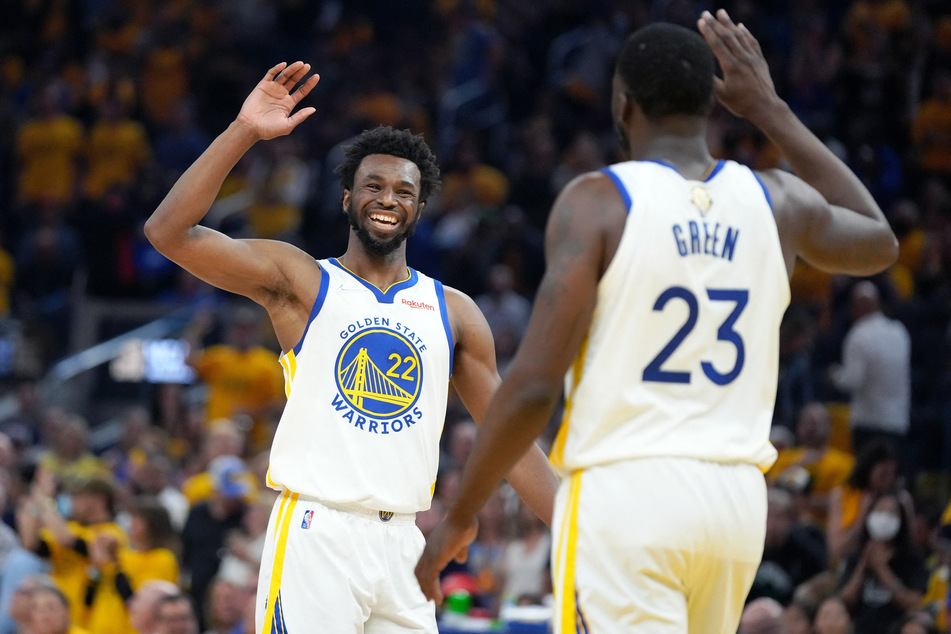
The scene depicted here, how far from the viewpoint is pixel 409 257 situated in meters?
13.7

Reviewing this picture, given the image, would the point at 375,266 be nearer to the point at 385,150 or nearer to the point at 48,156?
the point at 385,150

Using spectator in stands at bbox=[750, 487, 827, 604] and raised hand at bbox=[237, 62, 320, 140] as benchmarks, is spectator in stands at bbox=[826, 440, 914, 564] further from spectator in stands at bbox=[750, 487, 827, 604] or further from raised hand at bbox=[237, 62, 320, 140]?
raised hand at bbox=[237, 62, 320, 140]

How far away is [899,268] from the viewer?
12.1m

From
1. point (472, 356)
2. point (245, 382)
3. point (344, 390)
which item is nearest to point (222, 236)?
point (344, 390)

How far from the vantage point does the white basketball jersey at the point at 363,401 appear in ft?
15.2

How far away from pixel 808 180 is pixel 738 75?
0.40 meters

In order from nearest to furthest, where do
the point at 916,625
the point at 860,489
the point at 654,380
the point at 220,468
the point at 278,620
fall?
the point at 654,380 < the point at 278,620 < the point at 916,625 < the point at 860,489 < the point at 220,468

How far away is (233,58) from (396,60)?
2.42 meters

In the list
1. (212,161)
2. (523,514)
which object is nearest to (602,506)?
(212,161)

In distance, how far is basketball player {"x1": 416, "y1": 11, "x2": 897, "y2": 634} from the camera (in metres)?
3.30

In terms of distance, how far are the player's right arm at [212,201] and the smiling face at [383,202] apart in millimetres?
366

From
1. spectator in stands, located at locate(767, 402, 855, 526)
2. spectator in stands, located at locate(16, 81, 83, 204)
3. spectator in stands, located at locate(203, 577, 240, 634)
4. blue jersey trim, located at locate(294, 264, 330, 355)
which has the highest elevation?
spectator in stands, located at locate(16, 81, 83, 204)

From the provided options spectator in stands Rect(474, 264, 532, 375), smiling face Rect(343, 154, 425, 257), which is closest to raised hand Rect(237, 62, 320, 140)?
smiling face Rect(343, 154, 425, 257)

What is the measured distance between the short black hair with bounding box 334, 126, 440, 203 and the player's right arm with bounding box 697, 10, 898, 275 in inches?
64.6
